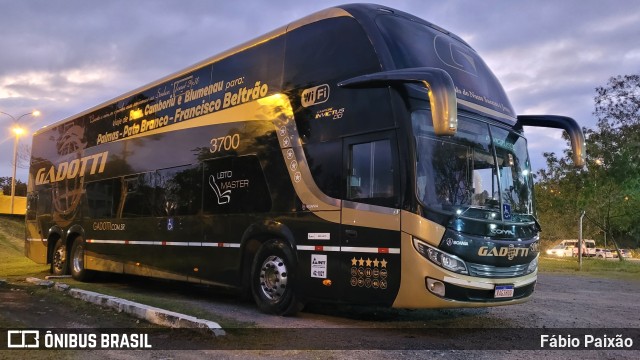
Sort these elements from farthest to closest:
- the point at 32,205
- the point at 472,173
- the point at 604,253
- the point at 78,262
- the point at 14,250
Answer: the point at 604,253 < the point at 14,250 < the point at 32,205 < the point at 78,262 < the point at 472,173

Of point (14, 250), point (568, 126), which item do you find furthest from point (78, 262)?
point (14, 250)

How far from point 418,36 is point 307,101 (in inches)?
71.8

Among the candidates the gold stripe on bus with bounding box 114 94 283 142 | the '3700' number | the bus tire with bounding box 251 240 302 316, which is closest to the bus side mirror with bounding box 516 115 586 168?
the gold stripe on bus with bounding box 114 94 283 142

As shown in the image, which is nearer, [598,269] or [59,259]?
[59,259]

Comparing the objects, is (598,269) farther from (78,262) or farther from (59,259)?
(59,259)

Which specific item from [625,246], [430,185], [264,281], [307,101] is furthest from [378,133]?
[625,246]

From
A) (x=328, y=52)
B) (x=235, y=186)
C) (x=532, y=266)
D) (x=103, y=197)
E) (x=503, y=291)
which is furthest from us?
(x=103, y=197)

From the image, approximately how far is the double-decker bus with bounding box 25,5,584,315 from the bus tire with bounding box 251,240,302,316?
23 millimetres

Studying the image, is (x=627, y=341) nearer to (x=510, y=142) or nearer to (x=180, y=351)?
(x=510, y=142)

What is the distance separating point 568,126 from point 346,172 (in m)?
3.77

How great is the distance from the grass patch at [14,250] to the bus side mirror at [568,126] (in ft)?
44.5

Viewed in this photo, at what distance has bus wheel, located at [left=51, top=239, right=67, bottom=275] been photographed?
1395cm

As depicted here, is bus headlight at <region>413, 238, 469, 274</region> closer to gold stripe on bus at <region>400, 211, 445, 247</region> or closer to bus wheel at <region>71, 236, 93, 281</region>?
gold stripe on bus at <region>400, 211, 445, 247</region>

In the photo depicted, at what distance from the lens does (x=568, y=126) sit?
8203 mm
